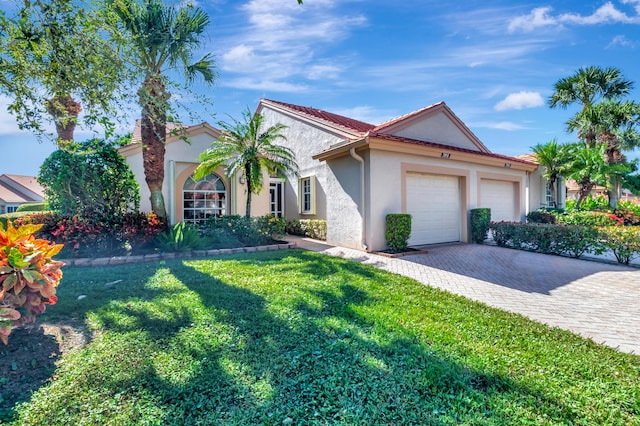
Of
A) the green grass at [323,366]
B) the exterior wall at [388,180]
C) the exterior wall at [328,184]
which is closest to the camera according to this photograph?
the green grass at [323,366]

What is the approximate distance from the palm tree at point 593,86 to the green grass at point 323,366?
28051 mm

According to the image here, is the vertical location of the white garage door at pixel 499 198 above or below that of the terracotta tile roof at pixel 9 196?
below

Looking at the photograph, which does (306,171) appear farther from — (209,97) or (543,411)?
(543,411)

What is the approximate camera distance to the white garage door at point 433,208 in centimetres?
1136

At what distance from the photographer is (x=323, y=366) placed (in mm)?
3133

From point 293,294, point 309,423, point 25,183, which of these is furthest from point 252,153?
point 25,183

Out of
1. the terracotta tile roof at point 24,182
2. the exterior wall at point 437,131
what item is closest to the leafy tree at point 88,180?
the exterior wall at point 437,131

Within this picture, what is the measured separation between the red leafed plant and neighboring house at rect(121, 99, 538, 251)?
8370 millimetres

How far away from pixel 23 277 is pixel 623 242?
1342 centimetres

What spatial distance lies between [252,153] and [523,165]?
43.6 feet

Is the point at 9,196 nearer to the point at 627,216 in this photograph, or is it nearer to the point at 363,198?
the point at 363,198

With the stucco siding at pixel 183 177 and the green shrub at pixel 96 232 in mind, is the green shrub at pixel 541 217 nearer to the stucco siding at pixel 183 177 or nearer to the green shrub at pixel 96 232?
the stucco siding at pixel 183 177

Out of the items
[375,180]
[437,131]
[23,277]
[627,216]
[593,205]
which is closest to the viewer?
[23,277]

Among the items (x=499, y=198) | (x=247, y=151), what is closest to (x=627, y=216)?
(x=499, y=198)
